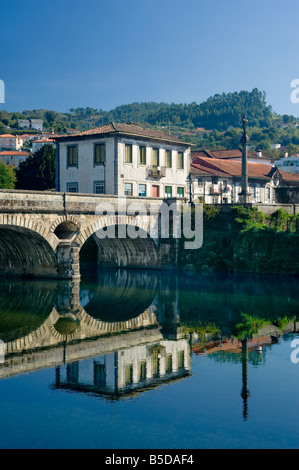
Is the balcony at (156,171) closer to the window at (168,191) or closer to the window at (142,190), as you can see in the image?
the window at (142,190)

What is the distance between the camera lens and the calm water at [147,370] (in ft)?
54.7

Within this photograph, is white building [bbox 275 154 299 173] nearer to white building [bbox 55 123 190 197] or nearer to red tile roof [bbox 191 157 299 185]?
red tile roof [bbox 191 157 299 185]

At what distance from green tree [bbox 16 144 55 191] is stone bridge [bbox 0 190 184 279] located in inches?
925

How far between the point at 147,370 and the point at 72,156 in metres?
33.0

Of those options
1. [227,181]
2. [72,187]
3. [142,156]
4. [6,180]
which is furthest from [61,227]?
[6,180]

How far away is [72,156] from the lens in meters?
53.0

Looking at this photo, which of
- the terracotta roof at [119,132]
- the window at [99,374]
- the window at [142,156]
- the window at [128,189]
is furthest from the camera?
the window at [142,156]

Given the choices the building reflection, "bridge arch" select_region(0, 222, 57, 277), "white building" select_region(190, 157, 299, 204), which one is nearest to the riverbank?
"white building" select_region(190, 157, 299, 204)

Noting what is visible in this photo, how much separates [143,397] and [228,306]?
16.1 metres

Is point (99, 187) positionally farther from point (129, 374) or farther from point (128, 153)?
point (129, 374)

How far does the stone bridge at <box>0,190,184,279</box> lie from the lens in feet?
127

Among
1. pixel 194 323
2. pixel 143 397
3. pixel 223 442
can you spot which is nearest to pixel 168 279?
pixel 194 323

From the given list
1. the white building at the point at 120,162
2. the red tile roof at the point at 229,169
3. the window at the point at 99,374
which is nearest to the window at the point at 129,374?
the window at the point at 99,374

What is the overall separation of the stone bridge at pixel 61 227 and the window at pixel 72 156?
6.75 m
